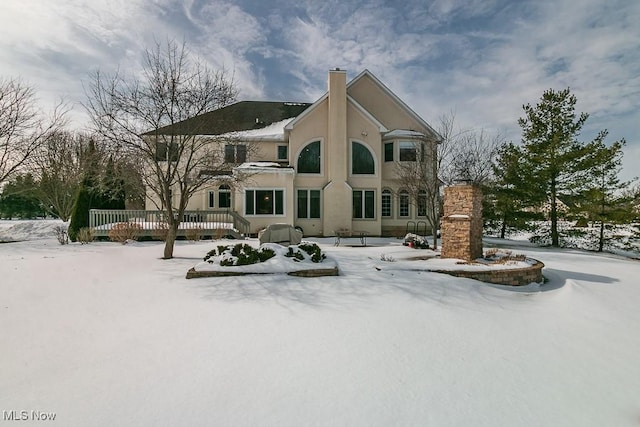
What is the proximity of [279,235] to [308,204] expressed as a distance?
8.66m

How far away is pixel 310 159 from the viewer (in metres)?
19.3

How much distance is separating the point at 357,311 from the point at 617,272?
368 inches

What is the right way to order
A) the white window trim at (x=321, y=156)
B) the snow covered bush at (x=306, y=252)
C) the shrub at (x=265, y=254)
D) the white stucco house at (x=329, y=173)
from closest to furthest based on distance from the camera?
the shrub at (x=265, y=254) < the snow covered bush at (x=306, y=252) < the white stucco house at (x=329, y=173) < the white window trim at (x=321, y=156)

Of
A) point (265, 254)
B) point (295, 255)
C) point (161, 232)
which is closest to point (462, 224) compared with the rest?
point (295, 255)

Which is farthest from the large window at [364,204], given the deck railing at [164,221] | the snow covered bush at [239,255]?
the snow covered bush at [239,255]

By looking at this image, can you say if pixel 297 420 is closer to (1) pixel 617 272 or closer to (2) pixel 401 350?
(2) pixel 401 350

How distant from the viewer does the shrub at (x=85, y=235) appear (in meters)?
13.9

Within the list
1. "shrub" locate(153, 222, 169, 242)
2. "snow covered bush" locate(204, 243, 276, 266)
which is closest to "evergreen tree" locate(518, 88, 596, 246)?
"snow covered bush" locate(204, 243, 276, 266)

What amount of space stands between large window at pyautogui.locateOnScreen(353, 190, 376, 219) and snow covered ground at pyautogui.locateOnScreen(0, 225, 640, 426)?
12.6 meters

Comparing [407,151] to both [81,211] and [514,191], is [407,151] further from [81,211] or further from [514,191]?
[81,211]

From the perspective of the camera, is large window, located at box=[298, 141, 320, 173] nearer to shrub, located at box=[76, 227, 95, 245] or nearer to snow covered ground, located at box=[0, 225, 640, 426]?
shrub, located at box=[76, 227, 95, 245]

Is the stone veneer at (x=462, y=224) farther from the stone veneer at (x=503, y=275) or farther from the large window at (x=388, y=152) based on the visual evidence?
the large window at (x=388, y=152)

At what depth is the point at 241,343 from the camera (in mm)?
4043

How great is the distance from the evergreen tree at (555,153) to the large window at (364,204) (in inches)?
351
